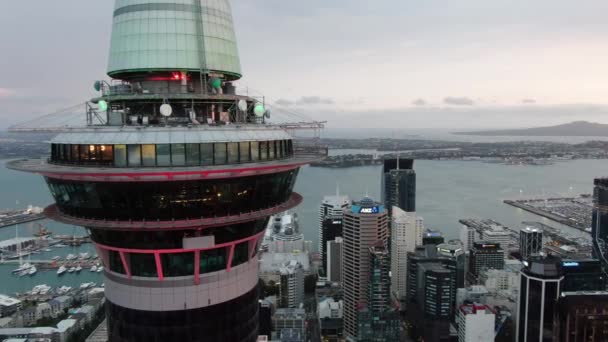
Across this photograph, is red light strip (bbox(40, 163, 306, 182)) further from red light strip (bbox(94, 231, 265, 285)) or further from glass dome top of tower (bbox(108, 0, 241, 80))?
glass dome top of tower (bbox(108, 0, 241, 80))

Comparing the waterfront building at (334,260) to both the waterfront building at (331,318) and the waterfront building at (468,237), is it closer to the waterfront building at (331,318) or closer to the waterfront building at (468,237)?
the waterfront building at (331,318)

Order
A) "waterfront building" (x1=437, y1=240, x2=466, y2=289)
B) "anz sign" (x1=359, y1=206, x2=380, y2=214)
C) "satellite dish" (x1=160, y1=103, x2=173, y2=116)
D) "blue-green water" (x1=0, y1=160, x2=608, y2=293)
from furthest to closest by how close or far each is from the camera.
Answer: "blue-green water" (x1=0, y1=160, x2=608, y2=293) → "waterfront building" (x1=437, y1=240, x2=466, y2=289) → "anz sign" (x1=359, y1=206, x2=380, y2=214) → "satellite dish" (x1=160, y1=103, x2=173, y2=116)

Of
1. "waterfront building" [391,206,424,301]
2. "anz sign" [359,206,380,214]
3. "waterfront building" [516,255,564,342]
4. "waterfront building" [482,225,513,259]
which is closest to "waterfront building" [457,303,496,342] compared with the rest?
"waterfront building" [516,255,564,342]

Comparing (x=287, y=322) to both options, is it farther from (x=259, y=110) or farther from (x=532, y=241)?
(x=532, y=241)

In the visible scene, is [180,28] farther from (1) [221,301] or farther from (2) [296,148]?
(1) [221,301]

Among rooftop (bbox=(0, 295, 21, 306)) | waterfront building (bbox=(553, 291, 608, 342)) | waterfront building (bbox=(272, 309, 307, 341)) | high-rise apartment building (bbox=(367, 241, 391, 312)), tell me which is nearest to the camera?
waterfront building (bbox=(553, 291, 608, 342))

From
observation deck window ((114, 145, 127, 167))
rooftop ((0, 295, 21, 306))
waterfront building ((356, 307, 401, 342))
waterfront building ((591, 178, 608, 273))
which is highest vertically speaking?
observation deck window ((114, 145, 127, 167))

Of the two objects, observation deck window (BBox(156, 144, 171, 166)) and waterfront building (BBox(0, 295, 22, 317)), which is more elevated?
observation deck window (BBox(156, 144, 171, 166))
